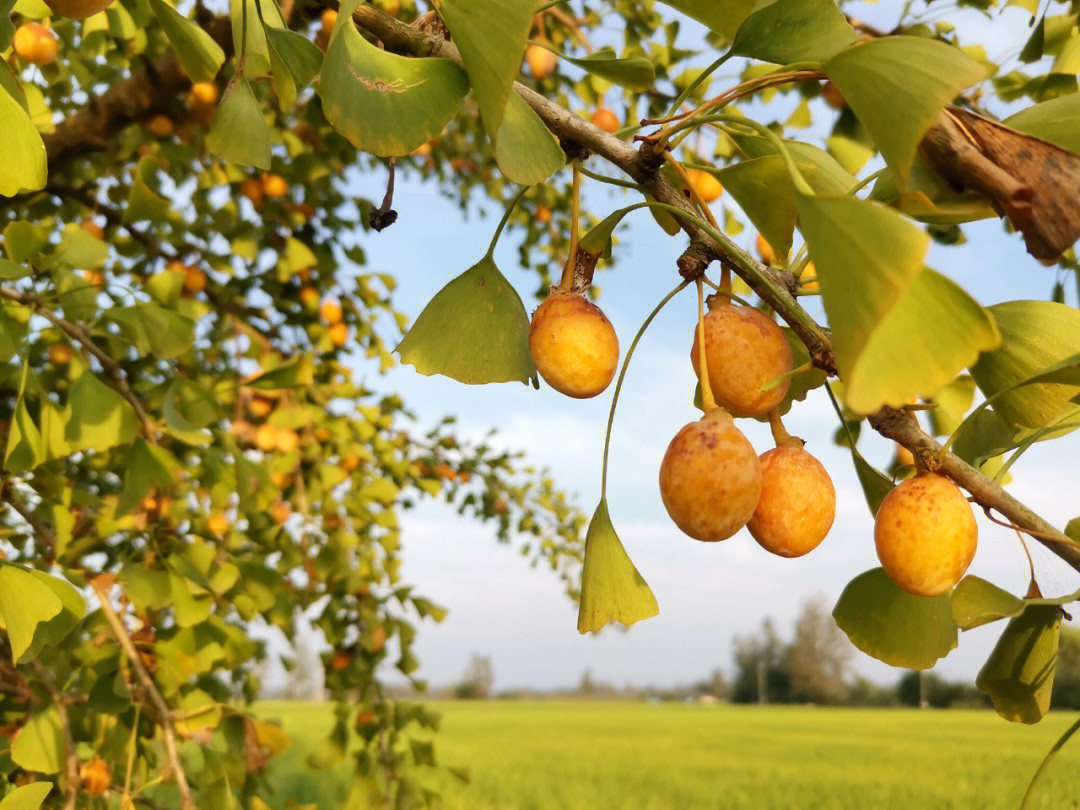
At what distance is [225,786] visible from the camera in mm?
1179

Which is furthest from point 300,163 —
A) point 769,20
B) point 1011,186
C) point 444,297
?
point 1011,186

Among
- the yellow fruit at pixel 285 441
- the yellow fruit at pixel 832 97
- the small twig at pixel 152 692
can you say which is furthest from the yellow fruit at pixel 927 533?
the yellow fruit at pixel 285 441

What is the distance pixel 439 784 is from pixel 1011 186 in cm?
461

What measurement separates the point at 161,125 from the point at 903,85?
73.5 inches

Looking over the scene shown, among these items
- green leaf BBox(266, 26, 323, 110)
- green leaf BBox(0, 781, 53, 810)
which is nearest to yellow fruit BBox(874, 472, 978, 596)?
green leaf BBox(266, 26, 323, 110)

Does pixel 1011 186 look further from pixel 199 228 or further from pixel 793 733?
pixel 793 733

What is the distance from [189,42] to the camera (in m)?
0.66

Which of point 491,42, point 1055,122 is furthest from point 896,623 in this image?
point 491,42

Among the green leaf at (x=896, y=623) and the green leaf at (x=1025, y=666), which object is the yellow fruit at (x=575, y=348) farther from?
the green leaf at (x=1025, y=666)

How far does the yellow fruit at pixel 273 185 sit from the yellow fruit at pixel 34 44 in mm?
534

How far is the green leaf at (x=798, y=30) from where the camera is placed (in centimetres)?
50

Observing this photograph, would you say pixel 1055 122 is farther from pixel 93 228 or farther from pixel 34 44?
pixel 93 228

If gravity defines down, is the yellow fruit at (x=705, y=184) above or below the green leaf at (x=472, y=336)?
above

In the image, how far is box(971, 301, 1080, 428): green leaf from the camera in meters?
0.51
